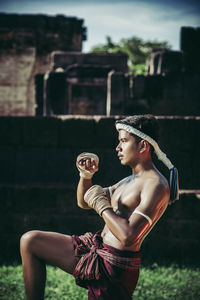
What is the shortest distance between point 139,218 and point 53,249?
68 cm

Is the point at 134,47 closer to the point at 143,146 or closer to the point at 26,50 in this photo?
the point at 26,50

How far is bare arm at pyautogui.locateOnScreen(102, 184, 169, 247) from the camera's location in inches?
86.9

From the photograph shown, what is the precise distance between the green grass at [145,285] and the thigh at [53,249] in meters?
1.38

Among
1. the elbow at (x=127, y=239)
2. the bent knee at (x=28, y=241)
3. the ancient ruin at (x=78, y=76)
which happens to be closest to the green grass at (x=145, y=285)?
the bent knee at (x=28, y=241)

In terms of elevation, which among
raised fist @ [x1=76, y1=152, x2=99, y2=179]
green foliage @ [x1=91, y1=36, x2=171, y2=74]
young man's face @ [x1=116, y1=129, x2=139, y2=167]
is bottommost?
raised fist @ [x1=76, y1=152, x2=99, y2=179]

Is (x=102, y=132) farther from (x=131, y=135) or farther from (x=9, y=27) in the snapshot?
(x=9, y=27)

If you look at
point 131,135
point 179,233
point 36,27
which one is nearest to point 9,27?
point 36,27

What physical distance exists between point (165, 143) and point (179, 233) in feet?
4.03

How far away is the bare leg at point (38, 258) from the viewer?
246cm

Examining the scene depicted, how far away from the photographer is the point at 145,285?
4.03 m

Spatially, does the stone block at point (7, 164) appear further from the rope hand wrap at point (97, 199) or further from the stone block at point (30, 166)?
the rope hand wrap at point (97, 199)

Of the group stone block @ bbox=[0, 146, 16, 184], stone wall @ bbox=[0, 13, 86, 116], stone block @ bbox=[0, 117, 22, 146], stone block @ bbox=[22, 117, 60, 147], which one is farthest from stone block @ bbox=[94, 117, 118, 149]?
stone wall @ bbox=[0, 13, 86, 116]

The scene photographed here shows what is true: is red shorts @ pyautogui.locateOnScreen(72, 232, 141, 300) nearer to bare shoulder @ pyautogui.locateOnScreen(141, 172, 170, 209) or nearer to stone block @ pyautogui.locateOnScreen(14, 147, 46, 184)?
bare shoulder @ pyautogui.locateOnScreen(141, 172, 170, 209)

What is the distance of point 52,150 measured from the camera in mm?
5156
